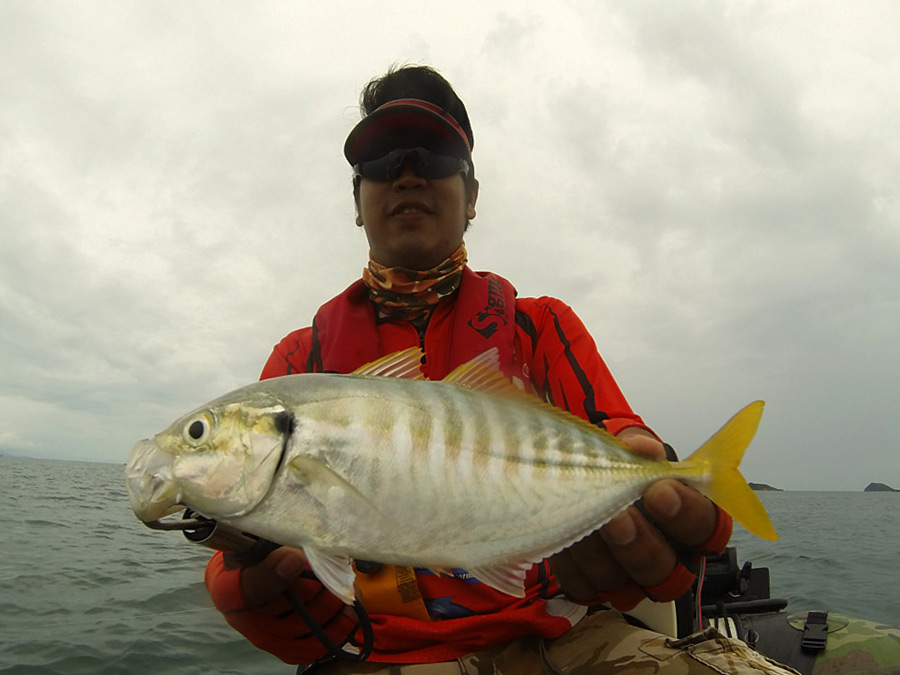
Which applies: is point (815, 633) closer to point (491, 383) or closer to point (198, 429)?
point (491, 383)

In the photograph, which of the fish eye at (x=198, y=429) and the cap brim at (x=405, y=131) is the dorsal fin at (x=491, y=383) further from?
the cap brim at (x=405, y=131)

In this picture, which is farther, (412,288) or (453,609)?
(412,288)

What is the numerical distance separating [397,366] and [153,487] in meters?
0.88

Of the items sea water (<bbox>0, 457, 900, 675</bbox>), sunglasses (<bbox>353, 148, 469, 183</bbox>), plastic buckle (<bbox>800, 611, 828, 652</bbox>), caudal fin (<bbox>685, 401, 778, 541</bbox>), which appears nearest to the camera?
caudal fin (<bbox>685, 401, 778, 541</bbox>)

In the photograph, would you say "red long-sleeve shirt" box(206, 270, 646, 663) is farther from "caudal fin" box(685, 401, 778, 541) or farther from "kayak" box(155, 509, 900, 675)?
"caudal fin" box(685, 401, 778, 541)

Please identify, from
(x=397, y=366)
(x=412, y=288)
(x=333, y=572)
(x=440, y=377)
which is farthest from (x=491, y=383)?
(x=412, y=288)

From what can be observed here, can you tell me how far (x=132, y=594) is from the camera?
27.6ft

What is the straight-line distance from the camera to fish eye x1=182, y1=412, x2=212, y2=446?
5.38ft

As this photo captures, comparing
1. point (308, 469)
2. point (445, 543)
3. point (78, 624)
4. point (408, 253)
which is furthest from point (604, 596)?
point (78, 624)

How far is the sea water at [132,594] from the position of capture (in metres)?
5.98

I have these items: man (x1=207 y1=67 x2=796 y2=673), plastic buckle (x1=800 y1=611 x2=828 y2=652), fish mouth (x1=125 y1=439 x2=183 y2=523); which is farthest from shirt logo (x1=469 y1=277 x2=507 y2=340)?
plastic buckle (x1=800 y1=611 x2=828 y2=652)

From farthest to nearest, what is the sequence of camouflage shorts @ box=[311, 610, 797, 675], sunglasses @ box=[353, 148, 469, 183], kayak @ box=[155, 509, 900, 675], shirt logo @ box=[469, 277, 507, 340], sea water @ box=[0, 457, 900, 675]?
sea water @ box=[0, 457, 900, 675], sunglasses @ box=[353, 148, 469, 183], shirt logo @ box=[469, 277, 507, 340], kayak @ box=[155, 509, 900, 675], camouflage shorts @ box=[311, 610, 797, 675]

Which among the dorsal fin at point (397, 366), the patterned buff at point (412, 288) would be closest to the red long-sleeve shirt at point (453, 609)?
the patterned buff at point (412, 288)

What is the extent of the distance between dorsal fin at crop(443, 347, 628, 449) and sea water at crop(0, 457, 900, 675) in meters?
5.77
